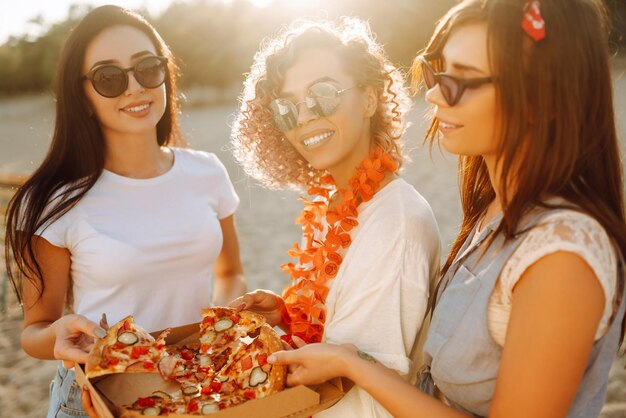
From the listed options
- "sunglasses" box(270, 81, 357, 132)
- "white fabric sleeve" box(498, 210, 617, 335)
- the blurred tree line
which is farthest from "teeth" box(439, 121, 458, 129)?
the blurred tree line

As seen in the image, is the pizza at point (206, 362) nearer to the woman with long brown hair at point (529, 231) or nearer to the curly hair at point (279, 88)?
the woman with long brown hair at point (529, 231)

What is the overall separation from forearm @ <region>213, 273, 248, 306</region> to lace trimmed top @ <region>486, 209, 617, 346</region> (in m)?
2.04

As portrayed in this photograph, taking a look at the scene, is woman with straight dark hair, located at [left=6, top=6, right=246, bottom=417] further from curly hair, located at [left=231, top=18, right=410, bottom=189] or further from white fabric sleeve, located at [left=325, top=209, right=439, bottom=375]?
white fabric sleeve, located at [left=325, top=209, right=439, bottom=375]

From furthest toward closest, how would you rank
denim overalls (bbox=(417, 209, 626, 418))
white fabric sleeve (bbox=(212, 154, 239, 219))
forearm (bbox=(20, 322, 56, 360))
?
white fabric sleeve (bbox=(212, 154, 239, 219)) → forearm (bbox=(20, 322, 56, 360)) → denim overalls (bbox=(417, 209, 626, 418))

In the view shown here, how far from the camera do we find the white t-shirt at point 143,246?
2.86 metres

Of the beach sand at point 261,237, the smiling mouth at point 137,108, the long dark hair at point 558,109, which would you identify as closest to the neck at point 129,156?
the smiling mouth at point 137,108

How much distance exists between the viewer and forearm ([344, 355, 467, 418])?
206 centimetres

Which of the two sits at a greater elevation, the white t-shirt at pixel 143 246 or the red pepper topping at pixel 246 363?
the white t-shirt at pixel 143 246

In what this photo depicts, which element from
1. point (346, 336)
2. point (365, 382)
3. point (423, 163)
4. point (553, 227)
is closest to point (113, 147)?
point (346, 336)

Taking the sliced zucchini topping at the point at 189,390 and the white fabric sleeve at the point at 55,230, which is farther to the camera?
the white fabric sleeve at the point at 55,230

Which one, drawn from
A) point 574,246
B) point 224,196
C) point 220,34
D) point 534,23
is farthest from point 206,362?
point 220,34

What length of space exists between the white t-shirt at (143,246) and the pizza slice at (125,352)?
1.71ft

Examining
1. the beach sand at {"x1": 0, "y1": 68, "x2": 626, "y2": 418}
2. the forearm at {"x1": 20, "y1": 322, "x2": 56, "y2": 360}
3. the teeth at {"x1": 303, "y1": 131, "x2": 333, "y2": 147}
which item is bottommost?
the beach sand at {"x1": 0, "y1": 68, "x2": 626, "y2": 418}

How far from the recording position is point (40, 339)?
277 cm
